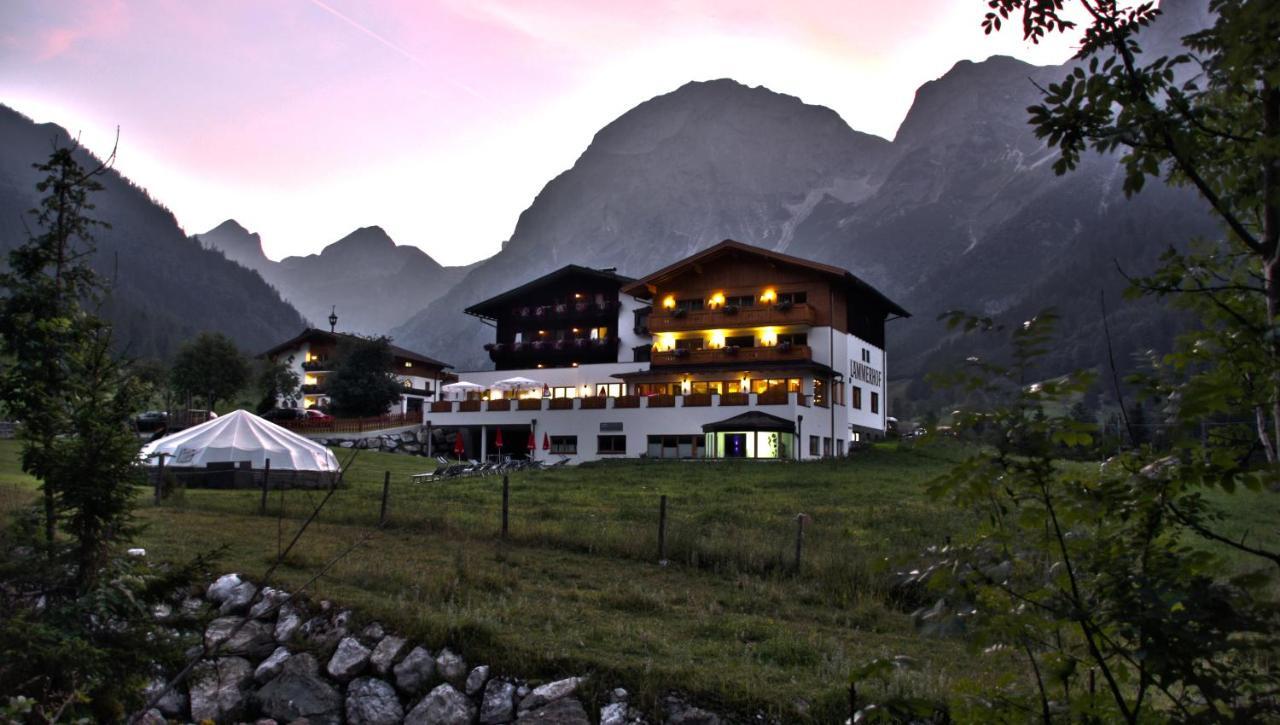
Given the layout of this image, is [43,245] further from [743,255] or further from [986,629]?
[743,255]

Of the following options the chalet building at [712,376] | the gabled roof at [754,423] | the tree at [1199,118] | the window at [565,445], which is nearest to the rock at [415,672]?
the tree at [1199,118]

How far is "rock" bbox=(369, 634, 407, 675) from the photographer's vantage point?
10266mm

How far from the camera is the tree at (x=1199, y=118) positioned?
3207mm

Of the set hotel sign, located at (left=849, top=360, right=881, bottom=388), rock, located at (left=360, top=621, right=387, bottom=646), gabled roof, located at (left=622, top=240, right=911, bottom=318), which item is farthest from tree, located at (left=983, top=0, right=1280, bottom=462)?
hotel sign, located at (left=849, top=360, right=881, bottom=388)

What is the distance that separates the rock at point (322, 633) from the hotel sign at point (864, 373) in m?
49.5

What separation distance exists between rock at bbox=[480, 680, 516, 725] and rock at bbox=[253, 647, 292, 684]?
3338mm

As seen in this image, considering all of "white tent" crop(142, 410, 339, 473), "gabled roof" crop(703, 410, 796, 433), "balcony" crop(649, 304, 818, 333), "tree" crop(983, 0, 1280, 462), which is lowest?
"white tent" crop(142, 410, 339, 473)

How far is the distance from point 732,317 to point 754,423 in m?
10.6

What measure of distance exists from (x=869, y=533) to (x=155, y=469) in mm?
22097

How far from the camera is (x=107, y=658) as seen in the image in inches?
264

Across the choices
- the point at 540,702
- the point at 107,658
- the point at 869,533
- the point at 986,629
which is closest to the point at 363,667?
the point at 540,702

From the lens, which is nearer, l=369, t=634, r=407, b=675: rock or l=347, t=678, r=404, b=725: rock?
l=347, t=678, r=404, b=725: rock

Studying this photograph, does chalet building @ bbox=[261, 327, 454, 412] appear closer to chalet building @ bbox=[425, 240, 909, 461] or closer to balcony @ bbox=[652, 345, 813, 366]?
chalet building @ bbox=[425, 240, 909, 461]

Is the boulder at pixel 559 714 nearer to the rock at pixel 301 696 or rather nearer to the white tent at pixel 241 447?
the rock at pixel 301 696
